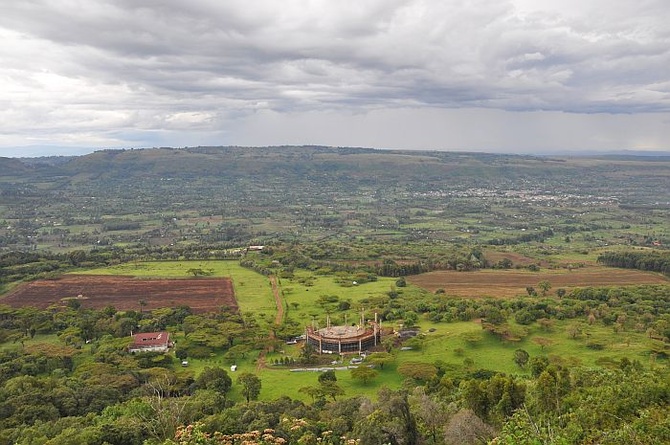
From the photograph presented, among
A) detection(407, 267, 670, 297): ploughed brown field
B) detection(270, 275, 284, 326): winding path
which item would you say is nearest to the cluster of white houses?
detection(270, 275, 284, 326): winding path

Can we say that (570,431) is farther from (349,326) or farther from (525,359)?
(349,326)

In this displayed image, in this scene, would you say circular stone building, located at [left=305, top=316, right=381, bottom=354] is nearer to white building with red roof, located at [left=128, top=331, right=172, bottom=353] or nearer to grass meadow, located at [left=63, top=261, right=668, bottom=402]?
grass meadow, located at [left=63, top=261, right=668, bottom=402]

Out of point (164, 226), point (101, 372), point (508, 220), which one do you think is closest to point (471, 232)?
point (508, 220)

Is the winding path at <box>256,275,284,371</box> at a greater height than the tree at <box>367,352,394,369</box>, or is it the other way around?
the tree at <box>367,352,394,369</box>

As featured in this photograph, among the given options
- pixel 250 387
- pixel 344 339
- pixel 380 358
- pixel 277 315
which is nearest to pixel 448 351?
pixel 380 358

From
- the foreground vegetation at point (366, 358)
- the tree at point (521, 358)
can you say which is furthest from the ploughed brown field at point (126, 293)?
the tree at point (521, 358)

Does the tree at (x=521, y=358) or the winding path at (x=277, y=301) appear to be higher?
the tree at (x=521, y=358)

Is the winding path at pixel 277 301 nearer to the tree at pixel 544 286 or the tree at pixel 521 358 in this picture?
the tree at pixel 521 358
